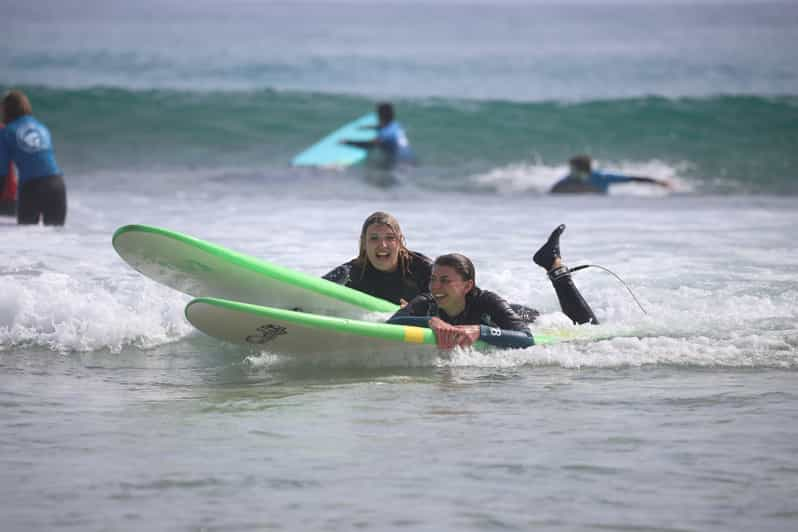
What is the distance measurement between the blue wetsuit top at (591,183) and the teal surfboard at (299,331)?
29.3 feet

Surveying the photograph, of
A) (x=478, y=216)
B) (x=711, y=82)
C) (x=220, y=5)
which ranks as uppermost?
(x=220, y=5)

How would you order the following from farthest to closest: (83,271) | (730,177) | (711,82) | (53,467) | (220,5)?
1. (220,5)
2. (711,82)
3. (730,177)
4. (83,271)
5. (53,467)

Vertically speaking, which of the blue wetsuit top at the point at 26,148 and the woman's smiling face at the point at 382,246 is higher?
the blue wetsuit top at the point at 26,148

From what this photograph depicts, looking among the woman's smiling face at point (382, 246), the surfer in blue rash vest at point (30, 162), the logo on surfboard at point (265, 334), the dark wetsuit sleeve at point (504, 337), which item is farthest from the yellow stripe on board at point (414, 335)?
the surfer in blue rash vest at point (30, 162)

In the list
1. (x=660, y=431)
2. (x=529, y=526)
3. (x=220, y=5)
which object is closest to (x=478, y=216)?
(x=660, y=431)

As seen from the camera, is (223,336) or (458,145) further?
(458,145)

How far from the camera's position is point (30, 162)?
32.8 feet

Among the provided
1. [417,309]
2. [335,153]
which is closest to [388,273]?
[417,309]

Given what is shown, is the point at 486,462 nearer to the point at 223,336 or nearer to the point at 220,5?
the point at 223,336

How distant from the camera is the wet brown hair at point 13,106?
32.3 ft

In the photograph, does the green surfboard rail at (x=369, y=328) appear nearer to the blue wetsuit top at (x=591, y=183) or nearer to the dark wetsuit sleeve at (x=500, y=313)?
the dark wetsuit sleeve at (x=500, y=313)

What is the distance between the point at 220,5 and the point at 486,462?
61613mm

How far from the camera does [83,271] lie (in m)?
8.59

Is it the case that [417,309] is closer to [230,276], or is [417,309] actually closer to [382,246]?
[382,246]
